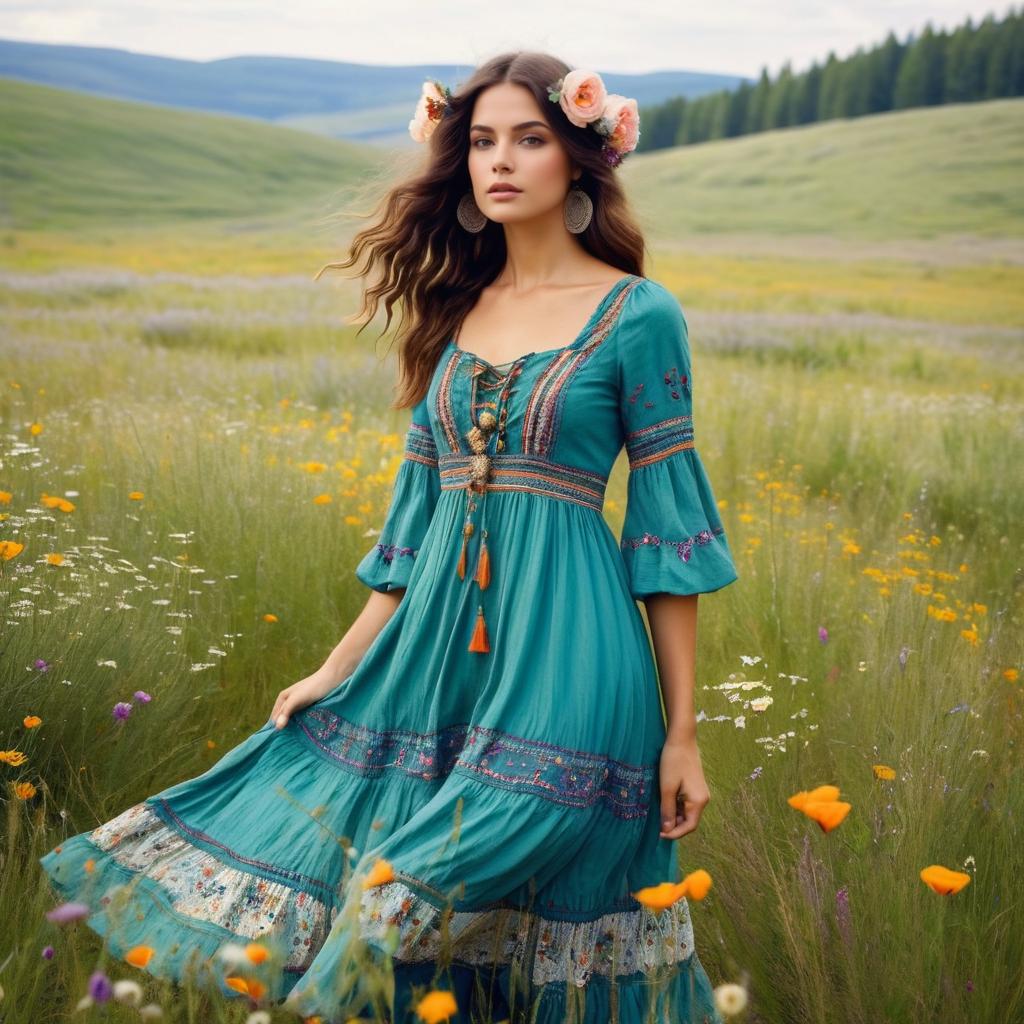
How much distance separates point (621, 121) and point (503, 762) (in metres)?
1.41

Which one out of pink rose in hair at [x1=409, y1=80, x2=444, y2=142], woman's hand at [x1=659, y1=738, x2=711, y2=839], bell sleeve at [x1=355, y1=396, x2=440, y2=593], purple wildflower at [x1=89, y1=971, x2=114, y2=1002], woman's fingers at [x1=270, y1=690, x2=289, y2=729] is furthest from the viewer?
pink rose in hair at [x1=409, y1=80, x2=444, y2=142]

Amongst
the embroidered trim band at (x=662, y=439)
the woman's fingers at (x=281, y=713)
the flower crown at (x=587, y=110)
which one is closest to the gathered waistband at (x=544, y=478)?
the embroidered trim band at (x=662, y=439)

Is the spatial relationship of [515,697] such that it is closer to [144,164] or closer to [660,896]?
[660,896]

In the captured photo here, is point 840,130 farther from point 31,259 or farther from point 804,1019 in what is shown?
point 804,1019

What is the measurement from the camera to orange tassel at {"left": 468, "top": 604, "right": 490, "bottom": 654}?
218 cm

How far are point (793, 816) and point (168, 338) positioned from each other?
843 cm

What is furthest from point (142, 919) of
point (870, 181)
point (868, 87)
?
point (868, 87)

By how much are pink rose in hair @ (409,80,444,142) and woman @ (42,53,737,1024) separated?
3.8 inches

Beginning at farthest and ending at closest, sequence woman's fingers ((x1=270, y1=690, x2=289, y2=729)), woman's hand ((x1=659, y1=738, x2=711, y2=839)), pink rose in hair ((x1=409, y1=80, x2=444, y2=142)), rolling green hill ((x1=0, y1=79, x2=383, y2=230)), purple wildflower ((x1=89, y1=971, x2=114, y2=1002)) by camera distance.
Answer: rolling green hill ((x1=0, y1=79, x2=383, y2=230))
pink rose in hair ((x1=409, y1=80, x2=444, y2=142))
woman's fingers ((x1=270, y1=690, x2=289, y2=729))
woman's hand ((x1=659, y1=738, x2=711, y2=839))
purple wildflower ((x1=89, y1=971, x2=114, y2=1002))

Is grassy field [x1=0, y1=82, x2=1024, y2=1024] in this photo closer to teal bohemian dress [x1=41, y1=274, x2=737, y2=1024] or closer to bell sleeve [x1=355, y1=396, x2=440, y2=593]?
teal bohemian dress [x1=41, y1=274, x2=737, y2=1024]

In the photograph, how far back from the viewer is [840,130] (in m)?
38.4

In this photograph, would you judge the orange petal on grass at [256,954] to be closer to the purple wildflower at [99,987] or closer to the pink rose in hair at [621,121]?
the purple wildflower at [99,987]

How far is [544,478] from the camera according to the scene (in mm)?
2277

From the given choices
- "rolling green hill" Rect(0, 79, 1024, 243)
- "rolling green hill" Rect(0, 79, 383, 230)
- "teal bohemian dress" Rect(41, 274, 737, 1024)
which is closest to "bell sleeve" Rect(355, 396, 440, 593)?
"teal bohemian dress" Rect(41, 274, 737, 1024)
